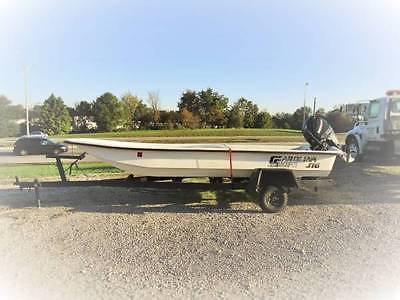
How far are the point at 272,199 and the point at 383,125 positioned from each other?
576cm

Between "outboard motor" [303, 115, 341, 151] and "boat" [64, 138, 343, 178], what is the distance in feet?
1.89

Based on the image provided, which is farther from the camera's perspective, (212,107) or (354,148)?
(212,107)

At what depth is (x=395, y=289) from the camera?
3.01 m

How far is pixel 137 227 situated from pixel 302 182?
2.46 meters

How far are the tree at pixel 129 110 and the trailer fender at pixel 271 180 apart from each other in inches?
452

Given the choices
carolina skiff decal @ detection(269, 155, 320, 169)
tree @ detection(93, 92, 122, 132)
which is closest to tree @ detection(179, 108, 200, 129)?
tree @ detection(93, 92, 122, 132)

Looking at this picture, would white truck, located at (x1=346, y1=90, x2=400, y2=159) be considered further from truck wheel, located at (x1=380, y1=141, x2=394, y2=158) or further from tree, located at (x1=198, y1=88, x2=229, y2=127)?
tree, located at (x1=198, y1=88, x2=229, y2=127)

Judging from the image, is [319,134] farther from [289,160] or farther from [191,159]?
[191,159]

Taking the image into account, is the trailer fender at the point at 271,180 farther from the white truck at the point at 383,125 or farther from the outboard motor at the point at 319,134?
the white truck at the point at 383,125

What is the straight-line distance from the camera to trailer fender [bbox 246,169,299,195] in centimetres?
506

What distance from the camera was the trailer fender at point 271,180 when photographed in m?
5.06

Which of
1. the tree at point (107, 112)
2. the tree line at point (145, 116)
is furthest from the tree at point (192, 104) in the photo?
the tree at point (107, 112)

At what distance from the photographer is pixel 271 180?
517 cm

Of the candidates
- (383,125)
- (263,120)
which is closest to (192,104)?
(263,120)
